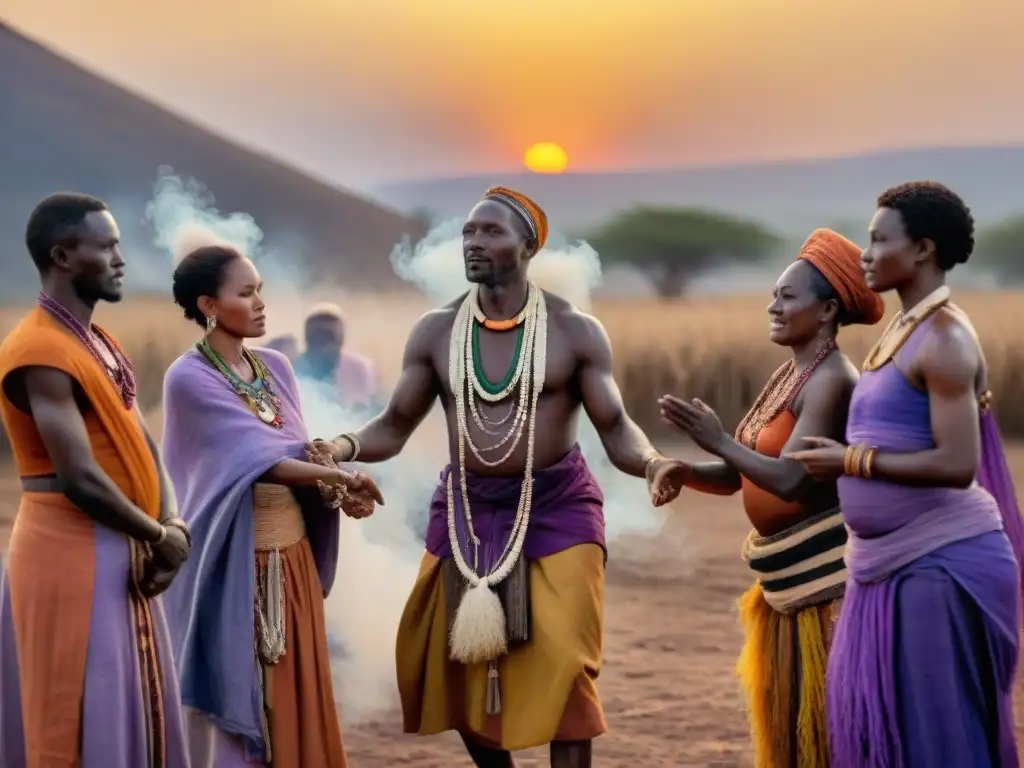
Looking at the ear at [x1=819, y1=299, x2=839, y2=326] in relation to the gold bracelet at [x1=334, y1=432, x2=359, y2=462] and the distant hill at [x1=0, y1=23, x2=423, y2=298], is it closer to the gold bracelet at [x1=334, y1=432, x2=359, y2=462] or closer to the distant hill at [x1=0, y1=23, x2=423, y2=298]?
the gold bracelet at [x1=334, y1=432, x2=359, y2=462]

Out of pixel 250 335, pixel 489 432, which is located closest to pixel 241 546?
pixel 250 335

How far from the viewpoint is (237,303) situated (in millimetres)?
4766

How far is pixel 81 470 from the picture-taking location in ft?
13.3

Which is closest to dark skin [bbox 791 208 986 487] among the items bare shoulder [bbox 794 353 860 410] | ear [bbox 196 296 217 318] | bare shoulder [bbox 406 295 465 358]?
bare shoulder [bbox 794 353 860 410]

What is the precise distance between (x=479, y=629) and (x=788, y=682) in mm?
1102

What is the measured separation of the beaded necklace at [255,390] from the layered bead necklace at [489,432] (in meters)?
0.66

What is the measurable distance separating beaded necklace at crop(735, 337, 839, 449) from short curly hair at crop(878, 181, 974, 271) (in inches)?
25.0

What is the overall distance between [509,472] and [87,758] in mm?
1731

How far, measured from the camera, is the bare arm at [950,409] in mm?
3854

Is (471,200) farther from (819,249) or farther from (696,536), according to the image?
(819,249)

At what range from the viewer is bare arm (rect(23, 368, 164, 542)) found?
403cm

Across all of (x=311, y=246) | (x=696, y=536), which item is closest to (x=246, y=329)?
(x=696, y=536)

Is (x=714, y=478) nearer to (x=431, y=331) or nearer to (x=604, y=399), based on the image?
(x=604, y=399)

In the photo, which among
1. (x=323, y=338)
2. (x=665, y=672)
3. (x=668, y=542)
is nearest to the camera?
(x=665, y=672)
